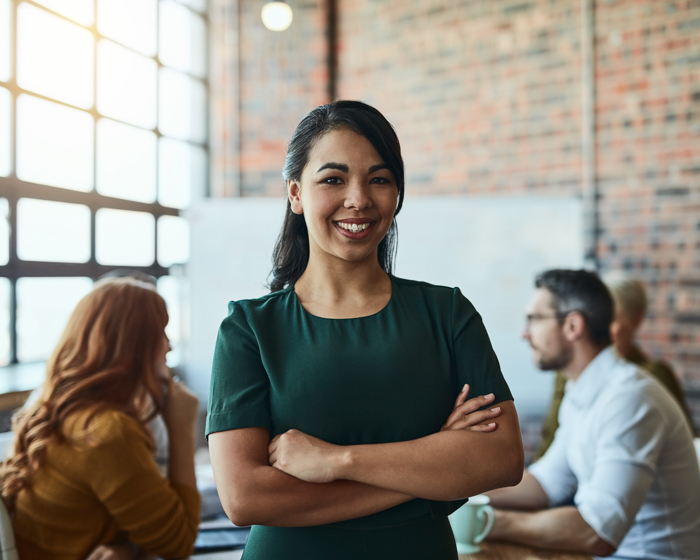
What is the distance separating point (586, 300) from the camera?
1.98 metres

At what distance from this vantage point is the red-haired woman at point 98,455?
1438 millimetres

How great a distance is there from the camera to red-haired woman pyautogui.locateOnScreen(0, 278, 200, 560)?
56.6 inches

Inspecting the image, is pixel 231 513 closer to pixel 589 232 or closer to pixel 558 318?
pixel 558 318

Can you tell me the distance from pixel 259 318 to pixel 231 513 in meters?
0.34

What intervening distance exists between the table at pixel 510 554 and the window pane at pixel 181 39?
3.83 meters

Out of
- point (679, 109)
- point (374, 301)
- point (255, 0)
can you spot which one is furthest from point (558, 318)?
point (255, 0)

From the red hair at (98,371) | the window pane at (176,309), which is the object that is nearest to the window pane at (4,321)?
the window pane at (176,309)

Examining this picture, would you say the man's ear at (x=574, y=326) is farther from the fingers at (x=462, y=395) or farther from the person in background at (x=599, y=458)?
the fingers at (x=462, y=395)

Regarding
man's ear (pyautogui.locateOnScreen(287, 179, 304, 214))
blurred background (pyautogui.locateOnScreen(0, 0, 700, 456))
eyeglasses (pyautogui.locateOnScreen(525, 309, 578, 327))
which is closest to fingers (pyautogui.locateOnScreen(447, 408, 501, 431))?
man's ear (pyautogui.locateOnScreen(287, 179, 304, 214))

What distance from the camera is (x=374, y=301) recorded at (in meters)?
1.13

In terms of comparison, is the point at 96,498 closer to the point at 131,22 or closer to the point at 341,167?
the point at 341,167

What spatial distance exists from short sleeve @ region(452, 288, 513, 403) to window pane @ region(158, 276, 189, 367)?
312cm

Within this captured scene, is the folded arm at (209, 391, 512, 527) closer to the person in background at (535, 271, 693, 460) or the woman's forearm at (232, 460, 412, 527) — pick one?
the woman's forearm at (232, 460, 412, 527)

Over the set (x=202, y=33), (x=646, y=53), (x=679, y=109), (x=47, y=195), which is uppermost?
(x=202, y=33)
